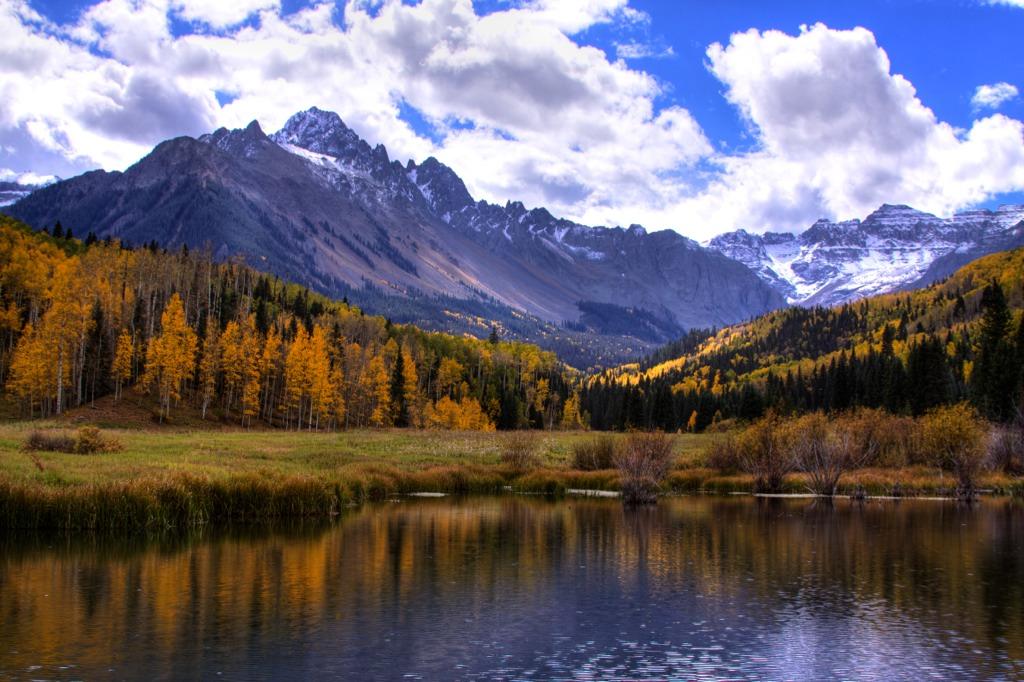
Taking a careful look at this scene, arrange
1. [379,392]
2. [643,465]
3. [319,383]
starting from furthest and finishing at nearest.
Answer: [379,392], [319,383], [643,465]

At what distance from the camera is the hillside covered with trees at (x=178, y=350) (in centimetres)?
11075

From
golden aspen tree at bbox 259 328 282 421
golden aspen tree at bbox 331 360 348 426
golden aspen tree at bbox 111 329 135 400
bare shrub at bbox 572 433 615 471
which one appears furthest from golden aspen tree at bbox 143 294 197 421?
bare shrub at bbox 572 433 615 471

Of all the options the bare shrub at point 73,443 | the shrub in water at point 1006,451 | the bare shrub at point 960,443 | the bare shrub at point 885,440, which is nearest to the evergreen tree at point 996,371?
the shrub in water at point 1006,451

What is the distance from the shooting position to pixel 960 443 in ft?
249

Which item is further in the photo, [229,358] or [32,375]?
[229,358]

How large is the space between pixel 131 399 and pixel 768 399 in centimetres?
11763

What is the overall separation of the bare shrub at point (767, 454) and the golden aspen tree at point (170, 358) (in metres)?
73.3

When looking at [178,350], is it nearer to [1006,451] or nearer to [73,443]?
[73,443]

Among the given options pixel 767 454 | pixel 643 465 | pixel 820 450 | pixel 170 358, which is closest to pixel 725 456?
pixel 767 454

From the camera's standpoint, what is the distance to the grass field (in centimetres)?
4500

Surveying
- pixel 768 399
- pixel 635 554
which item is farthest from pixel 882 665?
pixel 768 399

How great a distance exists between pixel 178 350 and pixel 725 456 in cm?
7208

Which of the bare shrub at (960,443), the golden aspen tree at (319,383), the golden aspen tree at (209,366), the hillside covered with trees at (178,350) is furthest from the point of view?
the golden aspen tree at (319,383)

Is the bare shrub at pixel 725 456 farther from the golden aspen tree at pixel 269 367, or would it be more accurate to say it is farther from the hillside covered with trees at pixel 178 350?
the golden aspen tree at pixel 269 367
